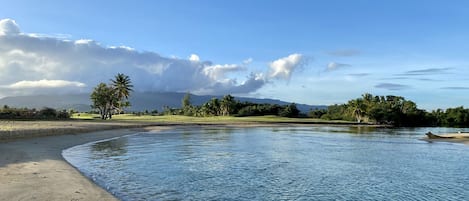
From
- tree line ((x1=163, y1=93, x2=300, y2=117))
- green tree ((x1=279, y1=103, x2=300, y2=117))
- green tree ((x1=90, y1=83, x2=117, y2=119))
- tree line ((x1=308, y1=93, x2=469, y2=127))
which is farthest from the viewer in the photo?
tree line ((x1=163, y1=93, x2=300, y2=117))

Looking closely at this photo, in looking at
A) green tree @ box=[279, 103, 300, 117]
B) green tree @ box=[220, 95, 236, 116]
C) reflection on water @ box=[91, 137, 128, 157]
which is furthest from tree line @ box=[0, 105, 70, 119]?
green tree @ box=[279, 103, 300, 117]

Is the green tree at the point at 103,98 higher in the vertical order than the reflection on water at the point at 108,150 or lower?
higher

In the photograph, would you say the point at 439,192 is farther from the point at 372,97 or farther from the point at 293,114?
the point at 372,97

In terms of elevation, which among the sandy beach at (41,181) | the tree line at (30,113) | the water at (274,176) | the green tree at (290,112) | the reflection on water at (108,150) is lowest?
the water at (274,176)

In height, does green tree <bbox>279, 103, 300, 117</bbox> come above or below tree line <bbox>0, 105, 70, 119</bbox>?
above

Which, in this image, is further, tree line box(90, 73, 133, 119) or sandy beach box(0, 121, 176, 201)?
tree line box(90, 73, 133, 119)

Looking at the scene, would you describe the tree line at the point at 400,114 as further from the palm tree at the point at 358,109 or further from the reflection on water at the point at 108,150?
the reflection on water at the point at 108,150

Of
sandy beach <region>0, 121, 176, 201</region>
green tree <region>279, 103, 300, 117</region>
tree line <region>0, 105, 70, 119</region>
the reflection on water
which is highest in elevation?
green tree <region>279, 103, 300, 117</region>

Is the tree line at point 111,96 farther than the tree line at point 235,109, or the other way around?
the tree line at point 235,109

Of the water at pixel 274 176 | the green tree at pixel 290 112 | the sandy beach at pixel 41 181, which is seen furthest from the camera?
the green tree at pixel 290 112

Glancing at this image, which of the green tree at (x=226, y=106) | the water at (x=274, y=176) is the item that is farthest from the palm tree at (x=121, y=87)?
the water at (x=274, y=176)

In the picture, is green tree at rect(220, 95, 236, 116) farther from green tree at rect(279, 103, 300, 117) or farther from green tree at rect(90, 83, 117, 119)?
green tree at rect(90, 83, 117, 119)

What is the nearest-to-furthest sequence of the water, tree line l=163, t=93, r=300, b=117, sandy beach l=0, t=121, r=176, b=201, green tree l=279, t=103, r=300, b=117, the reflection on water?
1. sandy beach l=0, t=121, r=176, b=201
2. the water
3. the reflection on water
4. green tree l=279, t=103, r=300, b=117
5. tree line l=163, t=93, r=300, b=117

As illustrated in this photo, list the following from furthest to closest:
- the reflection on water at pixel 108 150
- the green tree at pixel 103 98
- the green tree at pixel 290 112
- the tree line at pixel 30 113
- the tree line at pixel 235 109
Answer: the tree line at pixel 235 109
the green tree at pixel 290 112
the green tree at pixel 103 98
the tree line at pixel 30 113
the reflection on water at pixel 108 150
